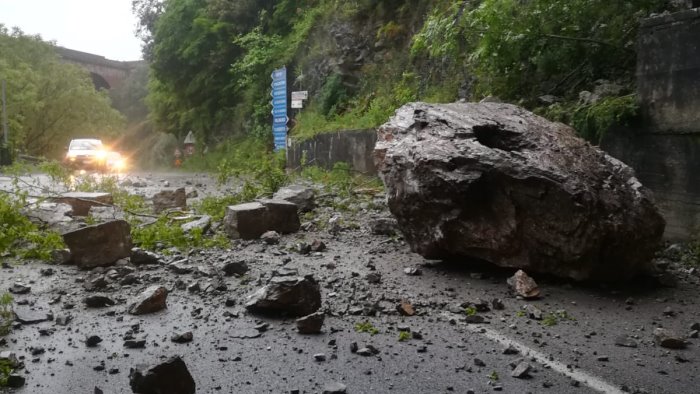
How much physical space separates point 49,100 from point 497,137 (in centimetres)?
4088

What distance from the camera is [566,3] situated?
25.6 feet

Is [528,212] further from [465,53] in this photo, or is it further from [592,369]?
[465,53]

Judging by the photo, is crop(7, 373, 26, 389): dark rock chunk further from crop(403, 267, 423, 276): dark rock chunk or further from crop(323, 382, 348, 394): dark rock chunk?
crop(403, 267, 423, 276): dark rock chunk

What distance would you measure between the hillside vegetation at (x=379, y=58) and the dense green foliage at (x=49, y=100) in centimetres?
966

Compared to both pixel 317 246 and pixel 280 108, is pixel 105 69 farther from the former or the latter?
pixel 317 246

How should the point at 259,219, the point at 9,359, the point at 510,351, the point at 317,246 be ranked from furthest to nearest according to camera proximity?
the point at 259,219, the point at 317,246, the point at 510,351, the point at 9,359

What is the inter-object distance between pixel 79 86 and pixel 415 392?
4343cm

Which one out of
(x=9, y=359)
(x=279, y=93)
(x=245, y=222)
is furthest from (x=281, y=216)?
(x=279, y=93)

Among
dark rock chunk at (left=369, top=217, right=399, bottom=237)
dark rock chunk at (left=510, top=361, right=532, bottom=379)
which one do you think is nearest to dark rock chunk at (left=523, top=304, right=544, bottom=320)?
dark rock chunk at (left=510, top=361, right=532, bottom=379)

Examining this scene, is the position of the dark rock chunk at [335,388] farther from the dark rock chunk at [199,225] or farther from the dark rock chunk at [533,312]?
the dark rock chunk at [199,225]

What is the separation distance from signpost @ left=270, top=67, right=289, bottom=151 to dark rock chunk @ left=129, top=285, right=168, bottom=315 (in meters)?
14.1

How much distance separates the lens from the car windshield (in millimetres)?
27766

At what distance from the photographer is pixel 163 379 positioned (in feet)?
10.7

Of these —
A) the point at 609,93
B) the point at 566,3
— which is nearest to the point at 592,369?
the point at 609,93
